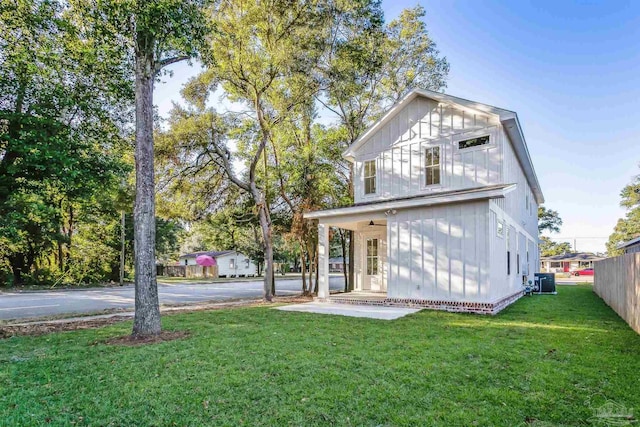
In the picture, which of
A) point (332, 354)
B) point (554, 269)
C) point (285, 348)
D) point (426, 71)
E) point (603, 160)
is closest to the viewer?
point (332, 354)

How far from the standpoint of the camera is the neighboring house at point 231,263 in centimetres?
4138

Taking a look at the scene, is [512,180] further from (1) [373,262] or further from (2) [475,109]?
(1) [373,262]

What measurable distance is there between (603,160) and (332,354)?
26391 millimetres

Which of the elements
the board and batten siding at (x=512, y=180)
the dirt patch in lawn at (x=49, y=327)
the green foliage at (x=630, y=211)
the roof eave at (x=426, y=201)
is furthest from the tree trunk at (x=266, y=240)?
the green foliage at (x=630, y=211)

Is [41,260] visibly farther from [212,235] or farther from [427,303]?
[427,303]

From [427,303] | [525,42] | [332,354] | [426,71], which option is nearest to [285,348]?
[332,354]

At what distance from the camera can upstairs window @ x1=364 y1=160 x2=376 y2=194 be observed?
13.5m

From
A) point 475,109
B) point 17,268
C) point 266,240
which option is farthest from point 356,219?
point 17,268

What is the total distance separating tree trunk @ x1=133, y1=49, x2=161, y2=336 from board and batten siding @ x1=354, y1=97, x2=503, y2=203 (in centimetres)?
815

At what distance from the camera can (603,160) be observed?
23.3 m

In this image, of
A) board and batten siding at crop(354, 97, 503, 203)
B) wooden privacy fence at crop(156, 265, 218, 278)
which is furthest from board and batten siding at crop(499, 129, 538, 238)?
wooden privacy fence at crop(156, 265, 218, 278)

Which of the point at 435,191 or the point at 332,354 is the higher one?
the point at 435,191

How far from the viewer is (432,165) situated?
474 inches

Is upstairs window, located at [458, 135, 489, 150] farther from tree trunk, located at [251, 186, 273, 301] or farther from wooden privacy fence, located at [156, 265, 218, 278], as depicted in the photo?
wooden privacy fence, located at [156, 265, 218, 278]
